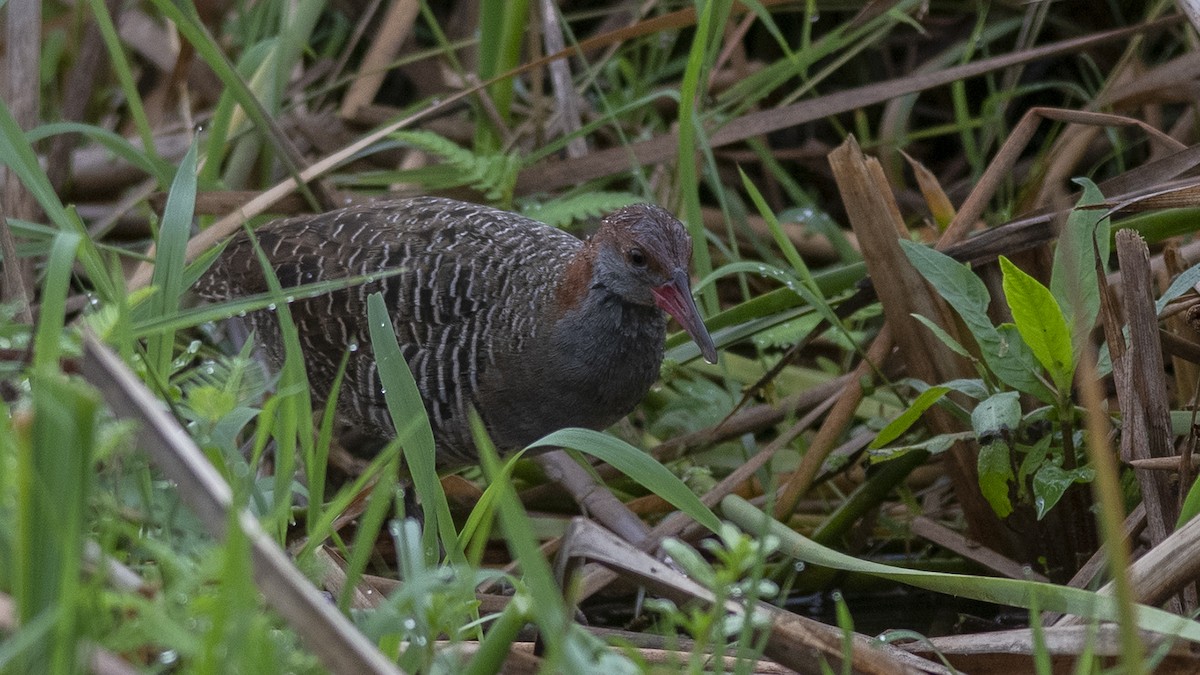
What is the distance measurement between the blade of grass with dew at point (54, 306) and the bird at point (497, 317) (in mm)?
1126

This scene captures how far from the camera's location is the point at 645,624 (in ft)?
8.65

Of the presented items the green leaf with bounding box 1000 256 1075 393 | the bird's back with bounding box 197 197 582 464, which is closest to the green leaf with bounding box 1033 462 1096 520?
the green leaf with bounding box 1000 256 1075 393

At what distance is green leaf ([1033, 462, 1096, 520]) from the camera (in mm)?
2209

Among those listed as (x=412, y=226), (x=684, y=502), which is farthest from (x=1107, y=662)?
(x=412, y=226)

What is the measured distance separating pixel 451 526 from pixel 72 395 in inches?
34.4

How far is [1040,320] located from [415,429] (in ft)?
3.29

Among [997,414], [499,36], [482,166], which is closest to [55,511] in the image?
[997,414]

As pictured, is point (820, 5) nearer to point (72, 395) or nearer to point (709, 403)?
point (709, 403)

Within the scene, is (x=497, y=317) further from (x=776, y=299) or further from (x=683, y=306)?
(x=776, y=299)

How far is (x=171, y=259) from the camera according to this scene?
2.06 m

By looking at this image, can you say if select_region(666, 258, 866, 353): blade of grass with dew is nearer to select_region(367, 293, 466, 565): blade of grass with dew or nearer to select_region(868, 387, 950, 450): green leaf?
select_region(868, 387, 950, 450): green leaf

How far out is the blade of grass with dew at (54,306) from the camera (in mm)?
1416

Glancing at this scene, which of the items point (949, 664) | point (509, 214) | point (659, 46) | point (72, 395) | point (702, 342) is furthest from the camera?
point (659, 46)

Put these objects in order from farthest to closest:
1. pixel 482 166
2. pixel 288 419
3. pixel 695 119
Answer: pixel 482 166
pixel 695 119
pixel 288 419
